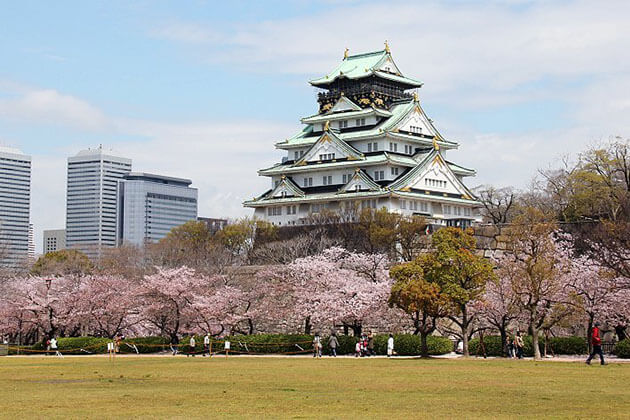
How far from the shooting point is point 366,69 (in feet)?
313

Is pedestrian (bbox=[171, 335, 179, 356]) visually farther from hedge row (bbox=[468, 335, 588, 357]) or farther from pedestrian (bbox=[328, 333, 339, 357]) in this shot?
hedge row (bbox=[468, 335, 588, 357])

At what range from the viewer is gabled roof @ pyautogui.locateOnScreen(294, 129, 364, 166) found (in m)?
89.3

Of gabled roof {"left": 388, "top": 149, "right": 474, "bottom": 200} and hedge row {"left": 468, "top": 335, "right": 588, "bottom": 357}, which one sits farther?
gabled roof {"left": 388, "top": 149, "right": 474, "bottom": 200}

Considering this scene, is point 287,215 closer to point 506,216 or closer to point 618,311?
point 506,216

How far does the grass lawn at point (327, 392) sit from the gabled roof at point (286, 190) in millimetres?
55995

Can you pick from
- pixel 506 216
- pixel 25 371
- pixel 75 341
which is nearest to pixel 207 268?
pixel 75 341

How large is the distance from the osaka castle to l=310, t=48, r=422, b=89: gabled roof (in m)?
0.10

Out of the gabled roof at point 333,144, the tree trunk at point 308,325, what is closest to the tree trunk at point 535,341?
the tree trunk at point 308,325

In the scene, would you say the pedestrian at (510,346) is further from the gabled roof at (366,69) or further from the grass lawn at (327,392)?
the gabled roof at (366,69)

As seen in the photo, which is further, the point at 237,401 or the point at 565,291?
the point at 565,291

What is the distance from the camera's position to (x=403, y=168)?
90062 millimetres

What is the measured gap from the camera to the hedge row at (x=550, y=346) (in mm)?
47062

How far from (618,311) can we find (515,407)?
30.2m

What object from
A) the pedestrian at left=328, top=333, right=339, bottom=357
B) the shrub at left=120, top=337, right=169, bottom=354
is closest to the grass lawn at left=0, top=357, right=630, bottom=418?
the pedestrian at left=328, top=333, right=339, bottom=357
